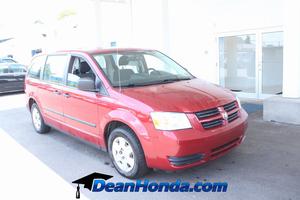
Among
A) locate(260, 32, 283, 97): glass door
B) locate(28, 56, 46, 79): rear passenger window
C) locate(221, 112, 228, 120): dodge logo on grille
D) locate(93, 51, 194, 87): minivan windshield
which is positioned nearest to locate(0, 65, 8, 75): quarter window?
locate(28, 56, 46, 79): rear passenger window

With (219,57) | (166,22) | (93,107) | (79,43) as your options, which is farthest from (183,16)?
(93,107)

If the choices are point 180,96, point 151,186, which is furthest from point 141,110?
point 151,186

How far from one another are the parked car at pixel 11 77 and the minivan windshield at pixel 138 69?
29.7 ft

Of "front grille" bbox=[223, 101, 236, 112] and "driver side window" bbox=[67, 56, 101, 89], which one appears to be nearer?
"front grille" bbox=[223, 101, 236, 112]

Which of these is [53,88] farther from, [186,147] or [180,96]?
[186,147]

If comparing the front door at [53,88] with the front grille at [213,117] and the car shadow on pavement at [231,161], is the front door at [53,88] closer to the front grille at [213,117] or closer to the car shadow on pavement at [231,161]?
the car shadow on pavement at [231,161]

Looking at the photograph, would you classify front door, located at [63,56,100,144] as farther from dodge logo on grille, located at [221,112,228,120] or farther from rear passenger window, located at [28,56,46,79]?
dodge logo on grille, located at [221,112,228,120]

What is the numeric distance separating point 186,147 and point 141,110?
688mm

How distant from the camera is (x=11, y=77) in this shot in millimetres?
12492

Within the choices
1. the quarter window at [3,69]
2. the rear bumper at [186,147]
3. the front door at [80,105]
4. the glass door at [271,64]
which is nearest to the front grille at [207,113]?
the rear bumper at [186,147]

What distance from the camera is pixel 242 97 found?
934cm

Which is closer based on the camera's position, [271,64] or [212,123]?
[212,123]

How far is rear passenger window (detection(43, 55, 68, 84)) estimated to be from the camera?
5258mm

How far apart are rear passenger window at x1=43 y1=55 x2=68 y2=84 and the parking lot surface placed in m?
1.19
